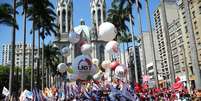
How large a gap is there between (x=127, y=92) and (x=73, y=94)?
544cm

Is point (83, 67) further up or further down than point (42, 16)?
further down

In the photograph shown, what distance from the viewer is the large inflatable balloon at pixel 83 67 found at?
22.5 m

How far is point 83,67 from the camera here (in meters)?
22.5

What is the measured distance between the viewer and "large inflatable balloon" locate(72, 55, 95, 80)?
885 inches

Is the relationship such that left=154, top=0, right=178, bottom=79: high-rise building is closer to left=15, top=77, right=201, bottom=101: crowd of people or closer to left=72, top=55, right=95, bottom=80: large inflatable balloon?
left=15, top=77, right=201, bottom=101: crowd of people

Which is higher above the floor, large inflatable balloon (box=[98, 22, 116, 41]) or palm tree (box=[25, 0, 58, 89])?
palm tree (box=[25, 0, 58, 89])

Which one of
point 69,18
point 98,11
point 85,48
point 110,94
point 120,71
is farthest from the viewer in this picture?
point 98,11

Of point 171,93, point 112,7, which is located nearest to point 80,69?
point 171,93

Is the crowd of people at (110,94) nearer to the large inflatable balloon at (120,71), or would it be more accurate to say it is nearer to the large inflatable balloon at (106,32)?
the large inflatable balloon at (120,71)

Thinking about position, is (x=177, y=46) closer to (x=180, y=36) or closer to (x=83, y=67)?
(x=180, y=36)

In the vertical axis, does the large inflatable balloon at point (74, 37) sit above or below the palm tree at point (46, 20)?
below

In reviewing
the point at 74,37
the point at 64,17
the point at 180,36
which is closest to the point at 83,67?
the point at 74,37

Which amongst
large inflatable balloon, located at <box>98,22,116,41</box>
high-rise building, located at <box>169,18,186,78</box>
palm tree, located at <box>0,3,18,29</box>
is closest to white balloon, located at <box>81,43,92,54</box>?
large inflatable balloon, located at <box>98,22,116,41</box>

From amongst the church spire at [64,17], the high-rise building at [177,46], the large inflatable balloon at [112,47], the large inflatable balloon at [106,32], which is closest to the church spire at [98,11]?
the church spire at [64,17]
